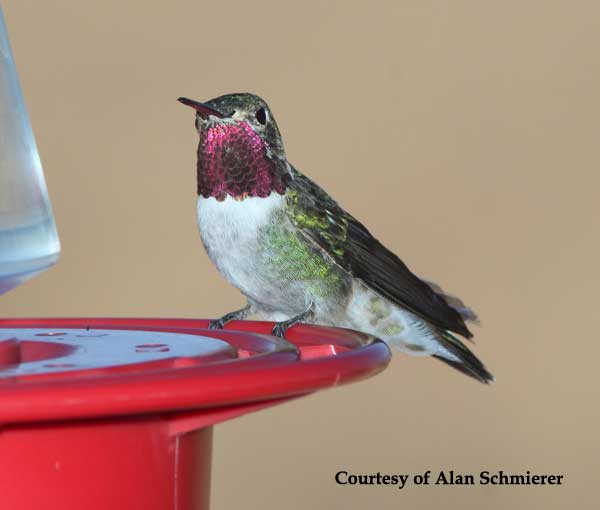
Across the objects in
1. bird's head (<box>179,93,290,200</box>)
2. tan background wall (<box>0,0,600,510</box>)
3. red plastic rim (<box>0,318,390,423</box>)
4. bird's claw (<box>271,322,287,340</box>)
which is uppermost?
tan background wall (<box>0,0,600,510</box>)

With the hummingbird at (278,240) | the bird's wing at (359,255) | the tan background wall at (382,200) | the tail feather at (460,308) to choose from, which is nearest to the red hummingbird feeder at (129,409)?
the hummingbird at (278,240)

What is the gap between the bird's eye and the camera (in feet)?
11.1

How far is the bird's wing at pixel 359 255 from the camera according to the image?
3.48 metres

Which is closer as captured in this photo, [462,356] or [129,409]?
[129,409]

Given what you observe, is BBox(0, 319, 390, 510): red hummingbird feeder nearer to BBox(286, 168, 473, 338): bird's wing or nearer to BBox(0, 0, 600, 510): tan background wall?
BBox(286, 168, 473, 338): bird's wing

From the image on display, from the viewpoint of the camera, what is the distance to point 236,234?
3268 mm

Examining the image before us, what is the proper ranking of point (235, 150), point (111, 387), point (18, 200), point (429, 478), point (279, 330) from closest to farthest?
point (111, 387) → point (18, 200) → point (279, 330) → point (235, 150) → point (429, 478)

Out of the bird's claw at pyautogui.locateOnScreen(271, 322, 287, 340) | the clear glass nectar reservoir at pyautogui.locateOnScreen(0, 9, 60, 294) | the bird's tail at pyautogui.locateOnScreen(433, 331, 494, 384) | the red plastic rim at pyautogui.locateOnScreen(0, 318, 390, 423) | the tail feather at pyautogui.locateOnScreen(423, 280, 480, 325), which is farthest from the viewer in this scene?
the bird's tail at pyautogui.locateOnScreen(433, 331, 494, 384)

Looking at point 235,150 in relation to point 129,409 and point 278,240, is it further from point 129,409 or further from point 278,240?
point 129,409

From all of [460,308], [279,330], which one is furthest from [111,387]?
[460,308]

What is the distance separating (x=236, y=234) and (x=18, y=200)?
1.46 m

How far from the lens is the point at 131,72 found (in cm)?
554

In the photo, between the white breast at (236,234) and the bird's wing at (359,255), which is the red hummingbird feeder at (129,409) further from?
the bird's wing at (359,255)

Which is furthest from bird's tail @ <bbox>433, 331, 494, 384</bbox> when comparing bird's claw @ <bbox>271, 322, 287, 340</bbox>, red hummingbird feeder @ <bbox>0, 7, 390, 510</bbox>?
red hummingbird feeder @ <bbox>0, 7, 390, 510</bbox>
